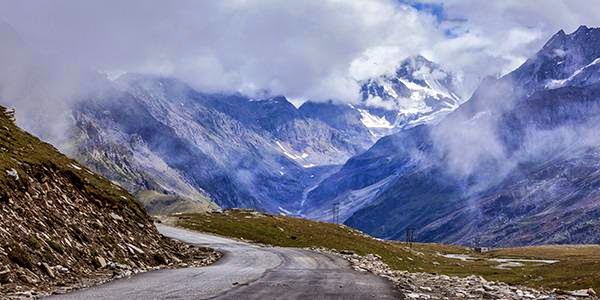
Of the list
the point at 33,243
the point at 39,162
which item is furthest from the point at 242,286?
the point at 39,162

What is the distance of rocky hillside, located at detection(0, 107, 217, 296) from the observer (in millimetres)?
34969

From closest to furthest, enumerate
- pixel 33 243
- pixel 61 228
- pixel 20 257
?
pixel 20 257 → pixel 33 243 → pixel 61 228

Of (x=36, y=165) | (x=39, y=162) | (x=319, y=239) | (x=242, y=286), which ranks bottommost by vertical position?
(x=242, y=286)

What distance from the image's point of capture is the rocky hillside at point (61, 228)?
34969 mm

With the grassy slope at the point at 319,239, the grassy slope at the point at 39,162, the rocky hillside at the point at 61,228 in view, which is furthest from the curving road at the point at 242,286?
the grassy slope at the point at 319,239

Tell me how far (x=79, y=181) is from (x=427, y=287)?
102 ft

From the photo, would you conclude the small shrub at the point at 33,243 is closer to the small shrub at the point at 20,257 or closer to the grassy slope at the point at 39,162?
the small shrub at the point at 20,257

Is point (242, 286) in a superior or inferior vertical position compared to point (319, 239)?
→ inferior

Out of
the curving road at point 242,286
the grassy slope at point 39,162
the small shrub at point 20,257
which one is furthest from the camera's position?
the grassy slope at point 39,162

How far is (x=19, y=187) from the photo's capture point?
142ft

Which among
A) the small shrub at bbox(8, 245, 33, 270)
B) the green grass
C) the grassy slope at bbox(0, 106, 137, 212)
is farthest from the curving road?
the grassy slope at bbox(0, 106, 137, 212)

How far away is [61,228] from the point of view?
1698 inches

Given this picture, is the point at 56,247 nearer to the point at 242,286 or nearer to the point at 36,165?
the point at 36,165

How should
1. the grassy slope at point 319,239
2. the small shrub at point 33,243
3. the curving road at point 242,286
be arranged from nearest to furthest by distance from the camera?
the curving road at point 242,286 < the small shrub at point 33,243 < the grassy slope at point 319,239
